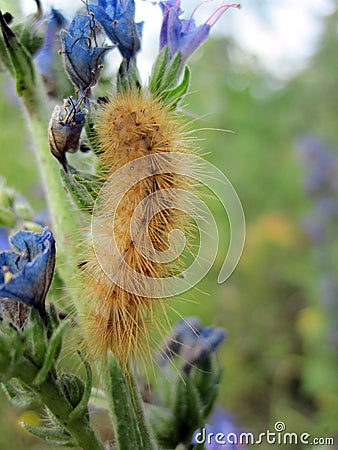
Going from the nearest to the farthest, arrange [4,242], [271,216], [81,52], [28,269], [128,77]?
[28,269], [81,52], [128,77], [4,242], [271,216]

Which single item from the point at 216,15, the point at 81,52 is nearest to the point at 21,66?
the point at 81,52

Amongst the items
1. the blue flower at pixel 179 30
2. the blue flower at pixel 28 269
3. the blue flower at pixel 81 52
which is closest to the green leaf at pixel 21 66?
the blue flower at pixel 81 52

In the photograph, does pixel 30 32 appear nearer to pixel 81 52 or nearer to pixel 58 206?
pixel 81 52

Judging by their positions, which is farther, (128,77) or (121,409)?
(128,77)

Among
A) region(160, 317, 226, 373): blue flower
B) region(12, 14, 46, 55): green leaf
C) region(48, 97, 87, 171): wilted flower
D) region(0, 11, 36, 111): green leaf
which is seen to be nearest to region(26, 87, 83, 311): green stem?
region(0, 11, 36, 111): green leaf

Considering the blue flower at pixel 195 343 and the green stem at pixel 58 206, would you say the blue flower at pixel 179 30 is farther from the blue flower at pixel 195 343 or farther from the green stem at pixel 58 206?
the blue flower at pixel 195 343
